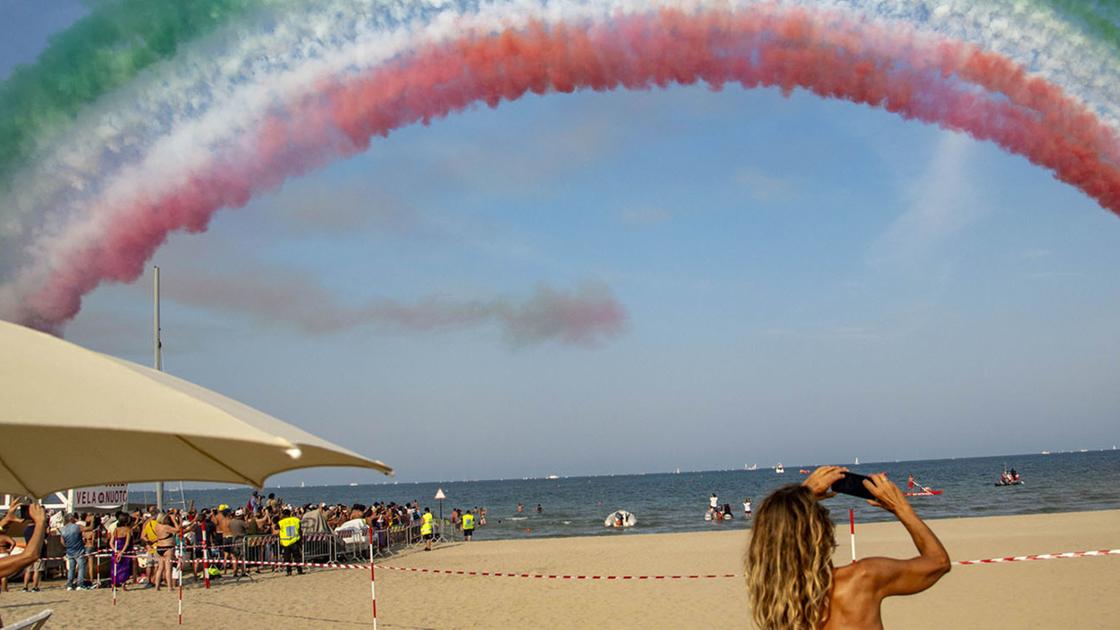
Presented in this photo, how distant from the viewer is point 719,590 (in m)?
15.4

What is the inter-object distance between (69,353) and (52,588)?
17749 mm

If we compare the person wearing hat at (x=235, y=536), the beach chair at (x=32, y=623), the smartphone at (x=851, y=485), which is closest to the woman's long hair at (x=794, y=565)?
the smartphone at (x=851, y=485)

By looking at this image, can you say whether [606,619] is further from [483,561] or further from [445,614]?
[483,561]

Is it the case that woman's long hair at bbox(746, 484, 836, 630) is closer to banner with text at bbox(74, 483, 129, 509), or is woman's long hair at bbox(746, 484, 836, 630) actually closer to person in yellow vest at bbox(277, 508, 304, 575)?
person in yellow vest at bbox(277, 508, 304, 575)

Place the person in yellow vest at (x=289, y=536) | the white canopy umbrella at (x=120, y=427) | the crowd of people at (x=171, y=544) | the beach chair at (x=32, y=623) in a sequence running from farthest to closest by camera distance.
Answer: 1. the person in yellow vest at (x=289, y=536)
2. the crowd of people at (x=171, y=544)
3. the beach chair at (x=32, y=623)
4. the white canopy umbrella at (x=120, y=427)

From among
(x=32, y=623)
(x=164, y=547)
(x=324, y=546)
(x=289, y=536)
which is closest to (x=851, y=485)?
(x=32, y=623)

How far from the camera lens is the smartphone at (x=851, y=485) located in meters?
Result: 2.98

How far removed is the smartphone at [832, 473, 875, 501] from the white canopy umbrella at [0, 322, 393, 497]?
1.71m

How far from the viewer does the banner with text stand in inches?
960

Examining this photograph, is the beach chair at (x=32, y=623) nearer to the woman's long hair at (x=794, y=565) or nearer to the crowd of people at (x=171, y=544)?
the woman's long hair at (x=794, y=565)

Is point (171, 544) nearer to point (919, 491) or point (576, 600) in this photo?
point (576, 600)

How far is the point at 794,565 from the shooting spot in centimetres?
290

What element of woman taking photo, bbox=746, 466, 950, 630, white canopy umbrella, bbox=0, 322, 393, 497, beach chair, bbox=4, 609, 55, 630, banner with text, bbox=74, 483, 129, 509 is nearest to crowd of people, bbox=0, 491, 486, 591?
banner with text, bbox=74, 483, 129, 509

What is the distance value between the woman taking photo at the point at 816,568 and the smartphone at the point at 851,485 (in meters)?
0.02
